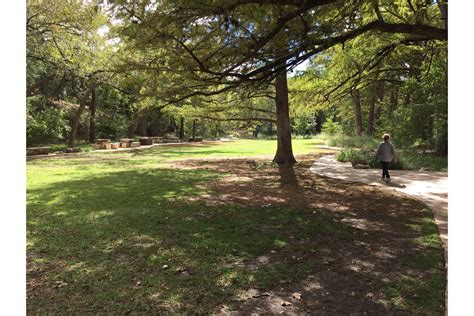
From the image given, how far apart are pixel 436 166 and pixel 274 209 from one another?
9434 mm

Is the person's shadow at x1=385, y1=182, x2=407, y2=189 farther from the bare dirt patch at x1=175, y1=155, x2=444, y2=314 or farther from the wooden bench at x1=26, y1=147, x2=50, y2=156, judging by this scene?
the wooden bench at x1=26, y1=147, x2=50, y2=156

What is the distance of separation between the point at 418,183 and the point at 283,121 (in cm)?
630

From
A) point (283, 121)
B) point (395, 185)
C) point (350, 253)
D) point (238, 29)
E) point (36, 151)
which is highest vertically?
point (238, 29)

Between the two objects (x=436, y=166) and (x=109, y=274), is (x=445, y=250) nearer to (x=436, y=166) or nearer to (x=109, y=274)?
(x=109, y=274)

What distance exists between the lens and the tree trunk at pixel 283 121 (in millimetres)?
14539

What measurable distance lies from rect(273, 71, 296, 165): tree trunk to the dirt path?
1.81 meters

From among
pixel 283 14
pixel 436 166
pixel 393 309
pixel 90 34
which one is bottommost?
pixel 393 309

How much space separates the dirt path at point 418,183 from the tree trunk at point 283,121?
5.94 ft

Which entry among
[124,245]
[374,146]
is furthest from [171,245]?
[374,146]

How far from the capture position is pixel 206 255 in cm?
463

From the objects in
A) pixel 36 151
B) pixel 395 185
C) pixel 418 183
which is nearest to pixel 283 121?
pixel 395 185

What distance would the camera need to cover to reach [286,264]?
4.34 meters

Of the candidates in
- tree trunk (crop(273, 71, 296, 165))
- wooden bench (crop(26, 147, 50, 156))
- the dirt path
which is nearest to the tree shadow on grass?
the dirt path

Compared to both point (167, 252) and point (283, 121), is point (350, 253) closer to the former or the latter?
point (167, 252)
